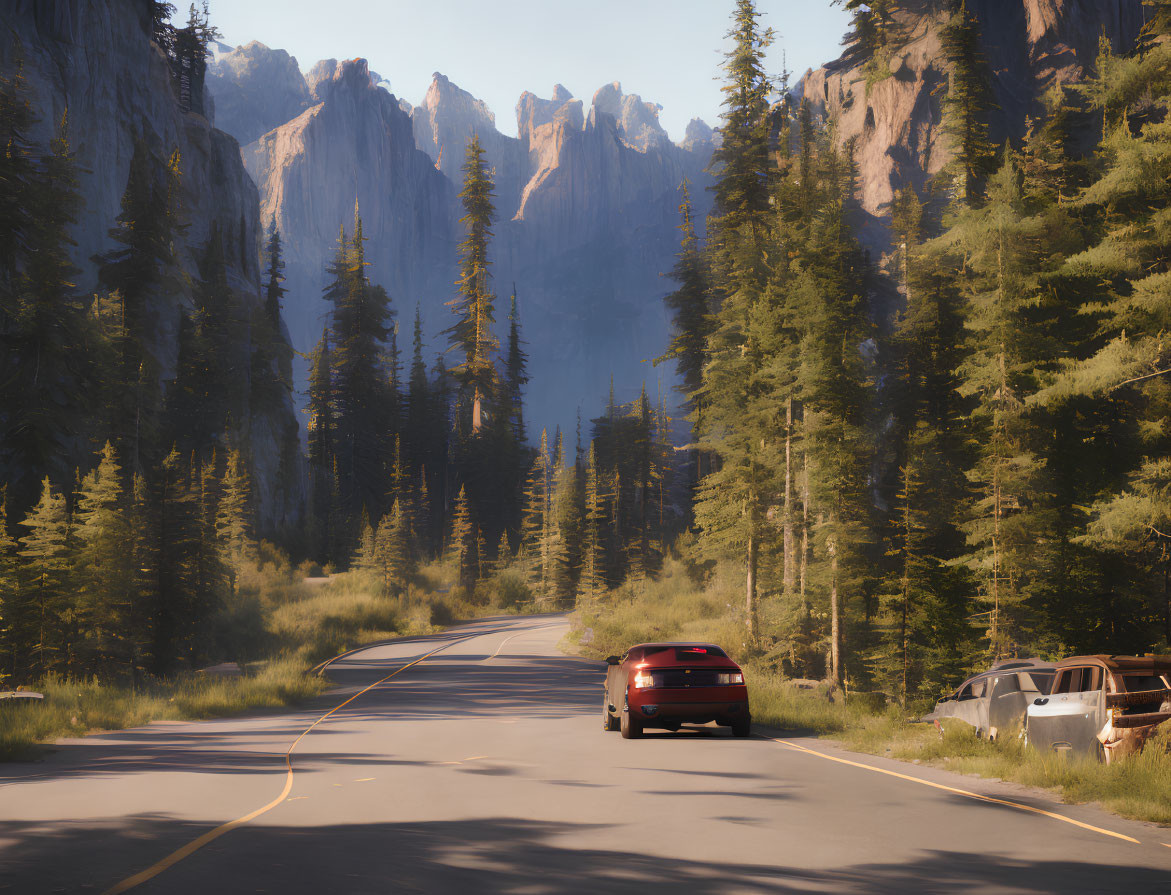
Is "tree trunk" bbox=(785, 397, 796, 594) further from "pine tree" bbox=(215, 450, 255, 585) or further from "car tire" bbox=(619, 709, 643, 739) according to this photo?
"pine tree" bbox=(215, 450, 255, 585)

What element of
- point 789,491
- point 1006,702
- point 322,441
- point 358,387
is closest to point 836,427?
point 789,491

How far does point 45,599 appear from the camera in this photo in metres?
25.0

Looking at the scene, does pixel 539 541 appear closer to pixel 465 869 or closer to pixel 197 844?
pixel 197 844

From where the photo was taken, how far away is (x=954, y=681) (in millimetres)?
28266

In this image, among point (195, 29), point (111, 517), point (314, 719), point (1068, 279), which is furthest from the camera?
point (195, 29)

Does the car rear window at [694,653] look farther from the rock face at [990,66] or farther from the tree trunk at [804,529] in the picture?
the rock face at [990,66]

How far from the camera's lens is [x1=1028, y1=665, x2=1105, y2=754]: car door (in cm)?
1104

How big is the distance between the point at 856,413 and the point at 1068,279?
26.4 ft

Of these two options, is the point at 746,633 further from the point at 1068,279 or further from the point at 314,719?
the point at 314,719

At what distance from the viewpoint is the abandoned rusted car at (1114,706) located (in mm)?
10625

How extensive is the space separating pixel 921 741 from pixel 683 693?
3916 millimetres

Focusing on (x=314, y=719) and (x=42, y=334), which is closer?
(x=314, y=719)

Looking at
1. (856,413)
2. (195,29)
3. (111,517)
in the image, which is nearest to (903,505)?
(856,413)

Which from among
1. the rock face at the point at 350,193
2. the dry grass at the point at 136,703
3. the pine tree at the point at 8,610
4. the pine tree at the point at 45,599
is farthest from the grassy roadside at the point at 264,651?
the rock face at the point at 350,193
